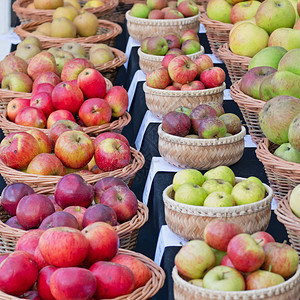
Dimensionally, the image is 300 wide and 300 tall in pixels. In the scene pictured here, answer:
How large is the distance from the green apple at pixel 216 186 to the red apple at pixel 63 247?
42 cm

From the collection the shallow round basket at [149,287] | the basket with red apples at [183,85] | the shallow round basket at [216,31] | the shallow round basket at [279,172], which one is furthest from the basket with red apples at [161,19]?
the shallow round basket at [149,287]

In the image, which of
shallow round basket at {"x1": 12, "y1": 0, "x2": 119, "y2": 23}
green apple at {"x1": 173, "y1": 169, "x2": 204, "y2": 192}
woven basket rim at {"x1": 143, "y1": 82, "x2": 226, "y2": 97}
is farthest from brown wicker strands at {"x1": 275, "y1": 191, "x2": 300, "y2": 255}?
shallow round basket at {"x1": 12, "y1": 0, "x2": 119, "y2": 23}

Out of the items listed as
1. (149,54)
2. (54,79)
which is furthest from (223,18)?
(54,79)

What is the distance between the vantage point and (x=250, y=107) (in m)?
2.03

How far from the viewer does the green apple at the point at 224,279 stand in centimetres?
115

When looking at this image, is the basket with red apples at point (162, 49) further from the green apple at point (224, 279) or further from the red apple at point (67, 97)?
the green apple at point (224, 279)

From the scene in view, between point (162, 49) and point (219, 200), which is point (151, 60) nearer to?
point (162, 49)

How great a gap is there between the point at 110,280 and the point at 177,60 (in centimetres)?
125

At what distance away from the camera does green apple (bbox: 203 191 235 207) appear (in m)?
1.49

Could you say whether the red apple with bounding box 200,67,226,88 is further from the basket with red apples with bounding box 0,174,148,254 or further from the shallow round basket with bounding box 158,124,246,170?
the basket with red apples with bounding box 0,174,148,254

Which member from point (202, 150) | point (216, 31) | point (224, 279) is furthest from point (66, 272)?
point (216, 31)

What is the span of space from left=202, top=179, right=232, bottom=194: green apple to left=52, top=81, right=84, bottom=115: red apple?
3.02 ft

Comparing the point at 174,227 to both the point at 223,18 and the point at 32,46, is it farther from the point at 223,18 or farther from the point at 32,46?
the point at 32,46

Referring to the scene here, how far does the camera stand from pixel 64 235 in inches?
51.2
